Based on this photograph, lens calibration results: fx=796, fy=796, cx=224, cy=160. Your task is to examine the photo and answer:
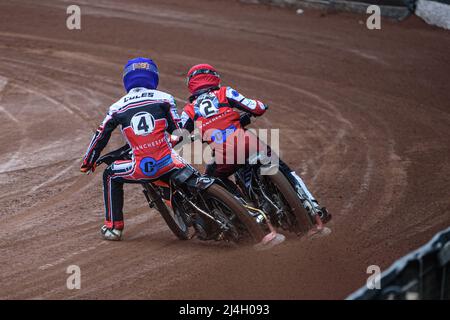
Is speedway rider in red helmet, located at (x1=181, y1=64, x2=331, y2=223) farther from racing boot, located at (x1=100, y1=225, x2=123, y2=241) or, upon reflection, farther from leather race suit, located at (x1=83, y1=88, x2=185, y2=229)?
racing boot, located at (x1=100, y1=225, x2=123, y2=241)

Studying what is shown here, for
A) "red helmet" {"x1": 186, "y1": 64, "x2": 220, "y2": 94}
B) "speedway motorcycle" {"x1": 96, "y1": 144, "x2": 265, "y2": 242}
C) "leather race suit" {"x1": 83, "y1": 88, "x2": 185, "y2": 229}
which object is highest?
"red helmet" {"x1": 186, "y1": 64, "x2": 220, "y2": 94}

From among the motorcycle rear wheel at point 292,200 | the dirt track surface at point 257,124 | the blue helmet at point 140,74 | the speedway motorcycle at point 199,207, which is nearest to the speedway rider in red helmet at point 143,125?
the blue helmet at point 140,74

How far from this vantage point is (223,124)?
8.20 m

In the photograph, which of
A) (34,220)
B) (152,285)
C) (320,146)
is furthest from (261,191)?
(320,146)

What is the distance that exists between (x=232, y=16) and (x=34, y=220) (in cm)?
1200

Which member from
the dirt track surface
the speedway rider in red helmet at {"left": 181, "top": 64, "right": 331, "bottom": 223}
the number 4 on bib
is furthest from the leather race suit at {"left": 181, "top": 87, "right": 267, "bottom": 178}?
the dirt track surface

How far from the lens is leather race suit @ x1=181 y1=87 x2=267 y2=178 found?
816 cm

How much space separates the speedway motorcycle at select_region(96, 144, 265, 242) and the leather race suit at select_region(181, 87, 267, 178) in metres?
0.32

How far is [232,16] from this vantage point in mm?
20375

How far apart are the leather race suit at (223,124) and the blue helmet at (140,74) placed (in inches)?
19.8

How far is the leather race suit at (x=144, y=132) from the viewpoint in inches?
317

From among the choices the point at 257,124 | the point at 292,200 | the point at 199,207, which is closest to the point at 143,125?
the point at 199,207

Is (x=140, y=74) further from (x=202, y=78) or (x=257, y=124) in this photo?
(x=257, y=124)
